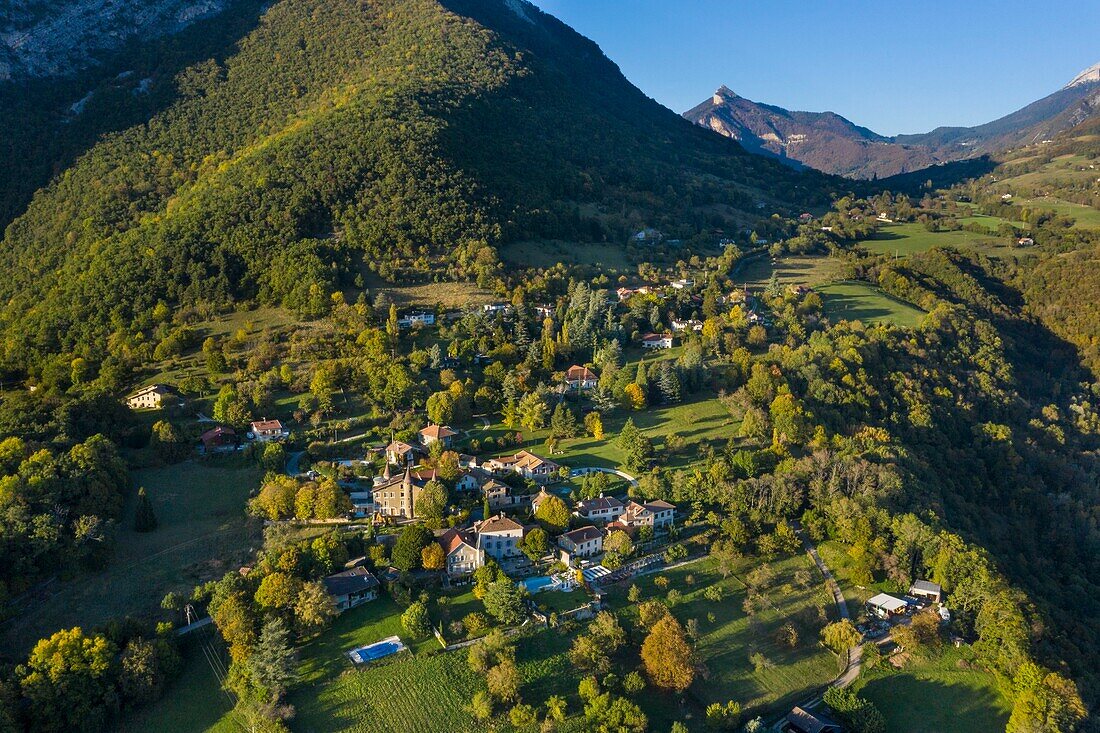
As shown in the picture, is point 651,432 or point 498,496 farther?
point 651,432

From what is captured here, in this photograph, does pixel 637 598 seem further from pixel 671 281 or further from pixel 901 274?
pixel 901 274

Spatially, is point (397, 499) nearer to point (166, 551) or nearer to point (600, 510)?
point (600, 510)

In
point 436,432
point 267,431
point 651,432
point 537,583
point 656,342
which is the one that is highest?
point 656,342

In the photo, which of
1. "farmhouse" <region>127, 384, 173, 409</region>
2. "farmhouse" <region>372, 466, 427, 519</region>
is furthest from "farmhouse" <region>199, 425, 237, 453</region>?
"farmhouse" <region>372, 466, 427, 519</region>

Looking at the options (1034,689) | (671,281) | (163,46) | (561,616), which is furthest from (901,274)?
(163,46)

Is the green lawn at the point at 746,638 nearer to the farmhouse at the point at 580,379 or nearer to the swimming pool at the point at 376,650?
the swimming pool at the point at 376,650

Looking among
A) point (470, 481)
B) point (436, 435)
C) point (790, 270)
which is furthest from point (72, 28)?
point (790, 270)
